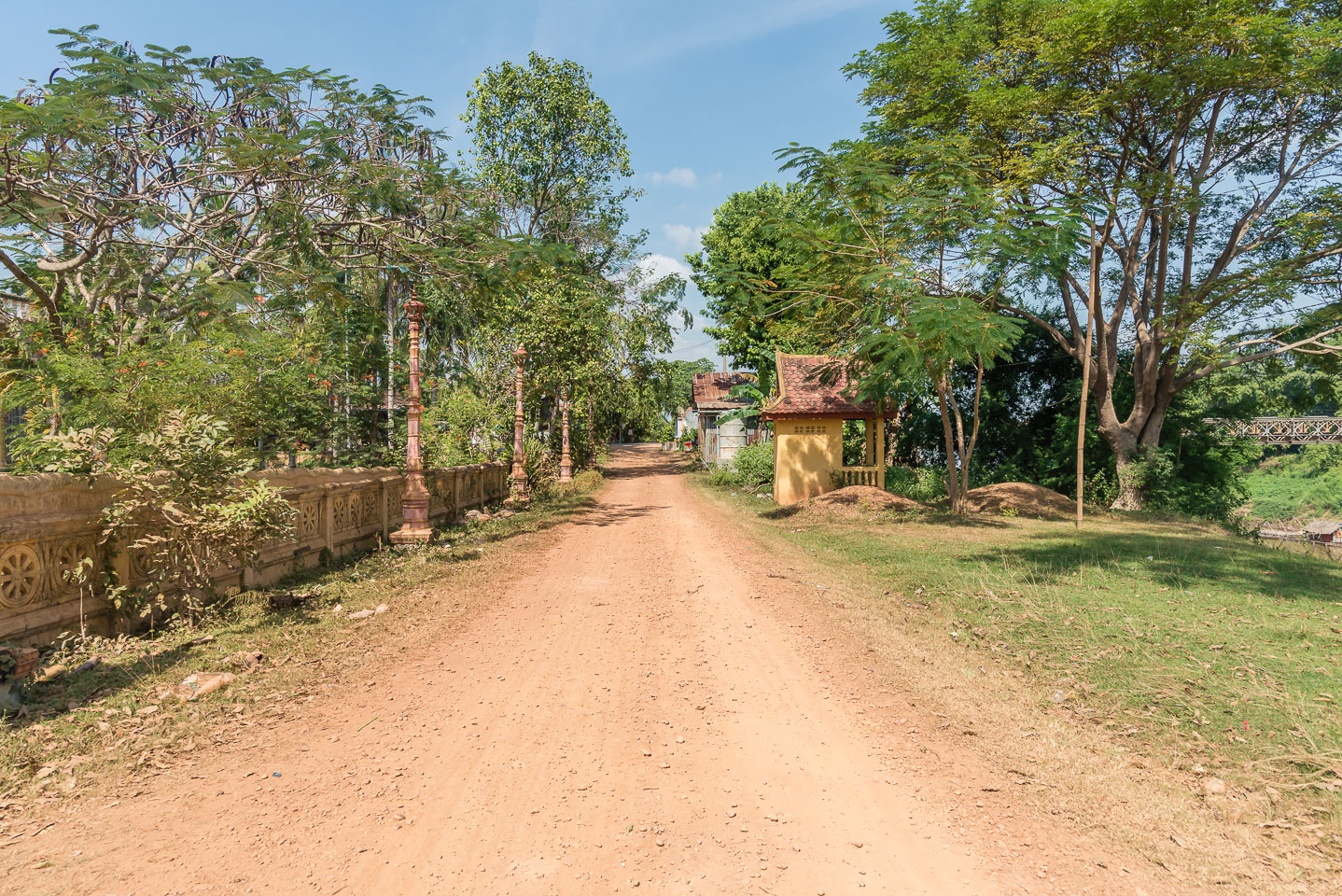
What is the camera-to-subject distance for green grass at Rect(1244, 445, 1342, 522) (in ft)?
135

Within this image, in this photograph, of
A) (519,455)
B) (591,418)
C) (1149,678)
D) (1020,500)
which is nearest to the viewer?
(1149,678)

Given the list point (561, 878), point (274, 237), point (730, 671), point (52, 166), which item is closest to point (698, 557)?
point (730, 671)

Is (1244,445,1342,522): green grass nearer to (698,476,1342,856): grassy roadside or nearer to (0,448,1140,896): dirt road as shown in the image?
(698,476,1342,856): grassy roadside

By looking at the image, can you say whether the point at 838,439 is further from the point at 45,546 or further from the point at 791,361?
the point at 45,546

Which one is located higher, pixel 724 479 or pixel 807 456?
pixel 807 456

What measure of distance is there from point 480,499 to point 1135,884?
16418 mm

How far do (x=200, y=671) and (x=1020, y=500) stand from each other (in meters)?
18.3

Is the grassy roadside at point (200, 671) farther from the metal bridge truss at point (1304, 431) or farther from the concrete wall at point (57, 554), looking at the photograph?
the metal bridge truss at point (1304, 431)

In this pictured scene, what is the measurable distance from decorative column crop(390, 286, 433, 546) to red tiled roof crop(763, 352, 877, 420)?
10.5 meters

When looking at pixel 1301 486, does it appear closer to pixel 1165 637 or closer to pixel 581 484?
pixel 581 484

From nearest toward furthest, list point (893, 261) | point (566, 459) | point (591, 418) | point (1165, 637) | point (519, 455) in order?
point (1165, 637) → point (893, 261) → point (519, 455) → point (566, 459) → point (591, 418)

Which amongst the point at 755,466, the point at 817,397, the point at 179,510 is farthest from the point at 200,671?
the point at 755,466

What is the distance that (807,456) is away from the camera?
19.2 m

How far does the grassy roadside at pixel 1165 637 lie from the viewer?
4.04m
